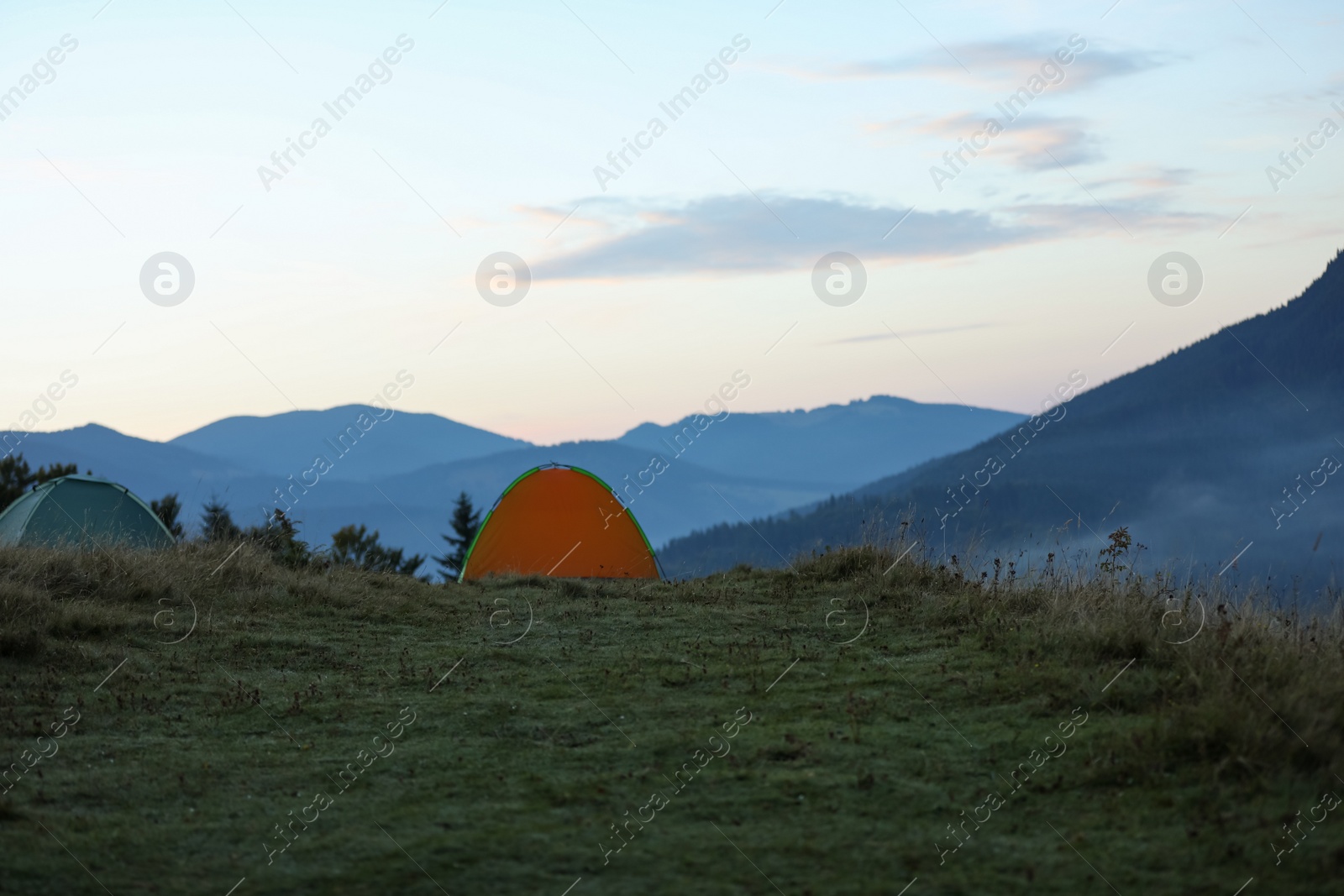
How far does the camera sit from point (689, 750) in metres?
5.73

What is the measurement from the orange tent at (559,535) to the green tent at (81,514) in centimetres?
486

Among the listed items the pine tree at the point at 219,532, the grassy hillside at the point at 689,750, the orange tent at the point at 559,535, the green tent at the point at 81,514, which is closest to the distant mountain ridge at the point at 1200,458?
Answer: the orange tent at the point at 559,535

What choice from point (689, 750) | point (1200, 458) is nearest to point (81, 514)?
point (689, 750)

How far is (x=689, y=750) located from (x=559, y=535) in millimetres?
10537

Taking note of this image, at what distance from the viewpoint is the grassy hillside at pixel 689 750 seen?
431 centimetres

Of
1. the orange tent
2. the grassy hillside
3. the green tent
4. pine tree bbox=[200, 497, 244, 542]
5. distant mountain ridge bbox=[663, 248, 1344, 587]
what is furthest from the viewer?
distant mountain ridge bbox=[663, 248, 1344, 587]

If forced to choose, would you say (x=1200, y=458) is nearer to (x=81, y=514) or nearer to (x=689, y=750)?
(x=81, y=514)

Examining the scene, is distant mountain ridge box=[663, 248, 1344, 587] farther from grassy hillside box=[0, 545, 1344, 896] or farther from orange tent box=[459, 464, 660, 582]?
grassy hillside box=[0, 545, 1344, 896]

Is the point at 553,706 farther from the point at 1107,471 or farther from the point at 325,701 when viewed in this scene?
the point at 1107,471

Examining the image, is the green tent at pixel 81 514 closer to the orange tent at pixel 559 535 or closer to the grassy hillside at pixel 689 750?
the orange tent at pixel 559 535

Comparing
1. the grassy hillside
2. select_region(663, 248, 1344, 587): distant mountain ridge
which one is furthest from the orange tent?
select_region(663, 248, 1344, 587): distant mountain ridge

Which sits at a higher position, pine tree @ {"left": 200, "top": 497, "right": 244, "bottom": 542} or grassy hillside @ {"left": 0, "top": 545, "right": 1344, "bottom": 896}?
pine tree @ {"left": 200, "top": 497, "right": 244, "bottom": 542}

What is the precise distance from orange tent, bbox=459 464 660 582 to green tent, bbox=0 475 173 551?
191 inches

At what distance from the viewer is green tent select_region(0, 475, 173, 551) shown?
50.6 ft
